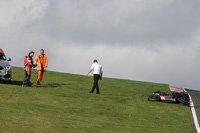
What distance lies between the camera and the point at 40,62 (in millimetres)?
21609

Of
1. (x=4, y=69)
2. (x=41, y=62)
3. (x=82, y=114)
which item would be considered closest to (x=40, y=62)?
(x=41, y=62)

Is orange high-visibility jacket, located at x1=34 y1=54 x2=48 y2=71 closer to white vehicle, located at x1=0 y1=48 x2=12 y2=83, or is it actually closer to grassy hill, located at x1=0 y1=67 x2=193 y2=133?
white vehicle, located at x1=0 y1=48 x2=12 y2=83

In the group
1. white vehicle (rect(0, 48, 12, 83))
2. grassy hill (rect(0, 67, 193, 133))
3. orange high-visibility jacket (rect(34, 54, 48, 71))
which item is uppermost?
orange high-visibility jacket (rect(34, 54, 48, 71))

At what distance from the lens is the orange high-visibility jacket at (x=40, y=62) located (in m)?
21.6

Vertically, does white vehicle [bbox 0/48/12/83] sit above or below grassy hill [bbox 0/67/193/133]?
above

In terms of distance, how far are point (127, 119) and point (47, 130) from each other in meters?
4.15

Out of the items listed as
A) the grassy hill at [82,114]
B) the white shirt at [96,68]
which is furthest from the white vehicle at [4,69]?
the white shirt at [96,68]

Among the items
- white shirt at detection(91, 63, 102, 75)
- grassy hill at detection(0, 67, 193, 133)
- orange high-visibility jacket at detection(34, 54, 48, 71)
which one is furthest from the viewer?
orange high-visibility jacket at detection(34, 54, 48, 71)

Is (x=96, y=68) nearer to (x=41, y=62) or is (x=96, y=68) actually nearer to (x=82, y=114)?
(x=41, y=62)

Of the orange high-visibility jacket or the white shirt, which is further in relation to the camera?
the orange high-visibility jacket

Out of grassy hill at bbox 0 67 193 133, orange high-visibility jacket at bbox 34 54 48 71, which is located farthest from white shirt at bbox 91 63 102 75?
orange high-visibility jacket at bbox 34 54 48 71

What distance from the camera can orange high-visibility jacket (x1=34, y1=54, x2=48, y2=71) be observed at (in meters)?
21.6

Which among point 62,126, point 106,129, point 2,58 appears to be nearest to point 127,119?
point 106,129

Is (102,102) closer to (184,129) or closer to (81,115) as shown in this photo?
(81,115)
